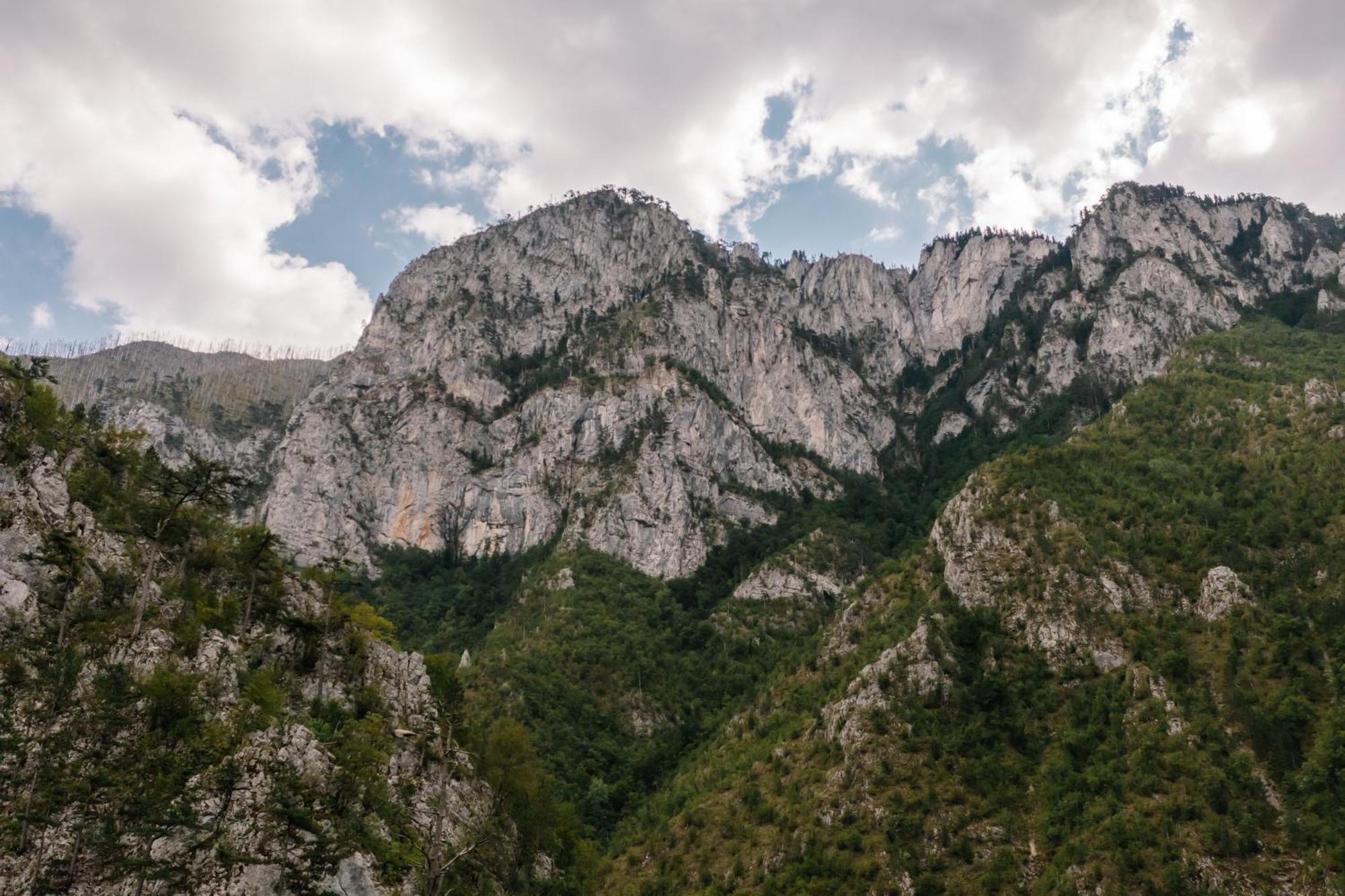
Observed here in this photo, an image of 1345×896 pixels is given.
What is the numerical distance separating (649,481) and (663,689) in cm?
6556

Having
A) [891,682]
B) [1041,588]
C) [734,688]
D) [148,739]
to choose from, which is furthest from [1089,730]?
[148,739]

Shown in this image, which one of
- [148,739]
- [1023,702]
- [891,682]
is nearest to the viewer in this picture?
[148,739]

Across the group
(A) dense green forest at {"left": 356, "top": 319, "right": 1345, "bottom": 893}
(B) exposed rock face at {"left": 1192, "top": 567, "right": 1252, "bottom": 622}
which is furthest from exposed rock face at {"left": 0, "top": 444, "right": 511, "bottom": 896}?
(B) exposed rock face at {"left": 1192, "top": 567, "right": 1252, "bottom": 622}

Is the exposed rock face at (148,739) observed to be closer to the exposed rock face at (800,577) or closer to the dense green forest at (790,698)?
the dense green forest at (790,698)

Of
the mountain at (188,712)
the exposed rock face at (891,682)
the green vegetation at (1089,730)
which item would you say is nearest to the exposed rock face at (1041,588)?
the green vegetation at (1089,730)

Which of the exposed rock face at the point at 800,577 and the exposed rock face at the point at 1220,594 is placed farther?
the exposed rock face at the point at 800,577

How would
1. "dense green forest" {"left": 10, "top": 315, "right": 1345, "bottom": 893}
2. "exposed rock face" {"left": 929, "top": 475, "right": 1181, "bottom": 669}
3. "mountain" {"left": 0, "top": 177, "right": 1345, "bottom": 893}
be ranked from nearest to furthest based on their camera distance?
"mountain" {"left": 0, "top": 177, "right": 1345, "bottom": 893}
"dense green forest" {"left": 10, "top": 315, "right": 1345, "bottom": 893}
"exposed rock face" {"left": 929, "top": 475, "right": 1181, "bottom": 669}

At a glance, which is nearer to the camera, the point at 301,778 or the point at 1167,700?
the point at 301,778

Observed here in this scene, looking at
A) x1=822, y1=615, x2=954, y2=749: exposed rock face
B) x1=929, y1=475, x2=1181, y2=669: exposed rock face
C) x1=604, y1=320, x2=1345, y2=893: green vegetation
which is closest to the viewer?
x1=604, y1=320, x2=1345, y2=893: green vegetation

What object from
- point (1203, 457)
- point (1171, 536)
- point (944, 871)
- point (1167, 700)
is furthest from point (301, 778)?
point (1203, 457)

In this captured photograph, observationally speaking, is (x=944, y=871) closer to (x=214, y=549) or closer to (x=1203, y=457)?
(x=214, y=549)

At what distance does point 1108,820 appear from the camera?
2672 inches

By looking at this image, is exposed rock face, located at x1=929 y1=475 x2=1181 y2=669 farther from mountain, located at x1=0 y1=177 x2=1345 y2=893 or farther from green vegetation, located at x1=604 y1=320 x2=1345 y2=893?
green vegetation, located at x1=604 y1=320 x2=1345 y2=893

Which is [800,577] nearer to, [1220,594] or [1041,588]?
[1041,588]
